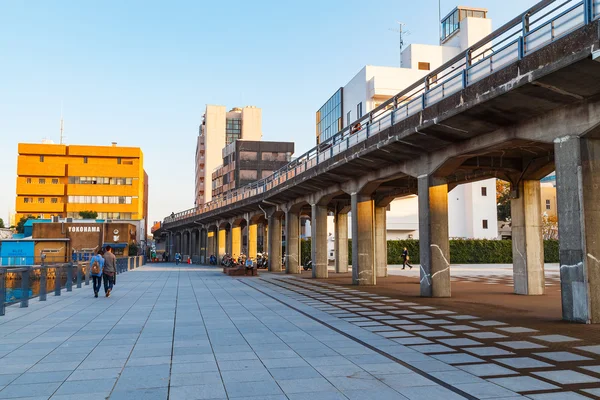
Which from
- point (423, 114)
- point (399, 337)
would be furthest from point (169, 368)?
point (423, 114)

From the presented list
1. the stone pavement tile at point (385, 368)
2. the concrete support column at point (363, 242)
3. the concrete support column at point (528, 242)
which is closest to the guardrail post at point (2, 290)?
the stone pavement tile at point (385, 368)

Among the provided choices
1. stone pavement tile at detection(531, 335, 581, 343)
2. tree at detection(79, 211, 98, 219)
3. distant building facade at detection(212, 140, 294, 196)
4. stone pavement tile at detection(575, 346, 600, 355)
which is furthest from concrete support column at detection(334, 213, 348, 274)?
→ tree at detection(79, 211, 98, 219)

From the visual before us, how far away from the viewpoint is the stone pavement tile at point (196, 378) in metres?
6.73

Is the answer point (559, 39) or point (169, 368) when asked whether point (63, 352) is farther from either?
point (559, 39)

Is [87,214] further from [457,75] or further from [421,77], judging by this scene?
[457,75]

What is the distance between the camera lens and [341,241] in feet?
127

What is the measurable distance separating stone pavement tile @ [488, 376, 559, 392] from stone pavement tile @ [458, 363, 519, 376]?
28 cm

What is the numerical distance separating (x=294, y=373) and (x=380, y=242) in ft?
89.0

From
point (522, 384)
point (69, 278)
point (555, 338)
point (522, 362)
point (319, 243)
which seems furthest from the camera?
point (319, 243)

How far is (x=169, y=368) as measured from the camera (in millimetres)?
7594

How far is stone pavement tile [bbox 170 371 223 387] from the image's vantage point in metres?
6.73

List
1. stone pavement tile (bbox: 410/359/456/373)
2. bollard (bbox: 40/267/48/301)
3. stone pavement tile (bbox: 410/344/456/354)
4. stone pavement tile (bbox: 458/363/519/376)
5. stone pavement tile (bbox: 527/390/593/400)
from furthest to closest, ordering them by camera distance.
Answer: bollard (bbox: 40/267/48/301), stone pavement tile (bbox: 410/344/456/354), stone pavement tile (bbox: 410/359/456/373), stone pavement tile (bbox: 458/363/519/376), stone pavement tile (bbox: 527/390/593/400)

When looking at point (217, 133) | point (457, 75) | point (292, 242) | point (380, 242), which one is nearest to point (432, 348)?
point (457, 75)

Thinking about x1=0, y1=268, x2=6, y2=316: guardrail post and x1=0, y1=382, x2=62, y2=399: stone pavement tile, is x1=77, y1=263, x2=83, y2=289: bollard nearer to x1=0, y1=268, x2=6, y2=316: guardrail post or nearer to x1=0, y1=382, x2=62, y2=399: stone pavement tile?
x1=0, y1=268, x2=6, y2=316: guardrail post
